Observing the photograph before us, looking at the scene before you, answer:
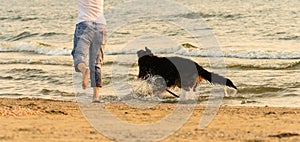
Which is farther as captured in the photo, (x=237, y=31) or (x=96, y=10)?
(x=237, y=31)

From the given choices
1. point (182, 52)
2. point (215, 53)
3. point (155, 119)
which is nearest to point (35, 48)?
point (182, 52)

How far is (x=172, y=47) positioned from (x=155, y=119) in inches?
470

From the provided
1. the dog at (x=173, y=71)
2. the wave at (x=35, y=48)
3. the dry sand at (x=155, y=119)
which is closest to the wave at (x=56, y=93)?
the dog at (x=173, y=71)

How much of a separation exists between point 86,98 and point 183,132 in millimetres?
4116

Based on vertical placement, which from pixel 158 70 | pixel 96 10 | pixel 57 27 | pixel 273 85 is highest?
pixel 96 10

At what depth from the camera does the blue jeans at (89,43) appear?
8430 millimetres

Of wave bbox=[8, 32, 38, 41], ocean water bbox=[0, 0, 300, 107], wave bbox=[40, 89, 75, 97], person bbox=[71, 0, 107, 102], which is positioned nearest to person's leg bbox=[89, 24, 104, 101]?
person bbox=[71, 0, 107, 102]

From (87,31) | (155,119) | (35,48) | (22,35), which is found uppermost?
(87,31)

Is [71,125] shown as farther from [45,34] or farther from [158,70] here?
[45,34]

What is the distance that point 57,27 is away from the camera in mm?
28812

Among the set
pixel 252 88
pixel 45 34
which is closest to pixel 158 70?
pixel 252 88

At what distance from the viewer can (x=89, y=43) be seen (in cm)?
852

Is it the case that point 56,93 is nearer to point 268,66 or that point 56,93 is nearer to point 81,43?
point 81,43

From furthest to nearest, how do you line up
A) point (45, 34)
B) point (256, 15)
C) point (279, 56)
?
point (256, 15)
point (45, 34)
point (279, 56)
